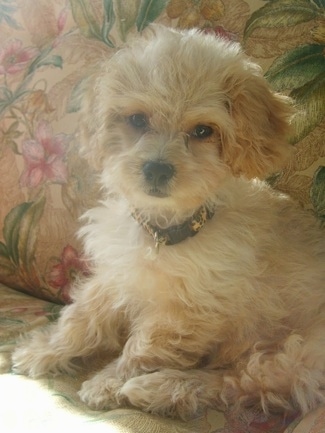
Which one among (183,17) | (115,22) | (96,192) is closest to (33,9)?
(115,22)

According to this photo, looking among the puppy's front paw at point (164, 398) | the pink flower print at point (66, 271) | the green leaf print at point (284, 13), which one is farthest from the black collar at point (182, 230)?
the green leaf print at point (284, 13)

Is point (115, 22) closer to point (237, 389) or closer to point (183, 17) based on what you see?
point (183, 17)

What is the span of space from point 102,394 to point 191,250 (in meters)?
0.47

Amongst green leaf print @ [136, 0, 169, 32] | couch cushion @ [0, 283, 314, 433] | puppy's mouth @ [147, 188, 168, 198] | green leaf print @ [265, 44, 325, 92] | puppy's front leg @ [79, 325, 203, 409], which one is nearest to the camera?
couch cushion @ [0, 283, 314, 433]

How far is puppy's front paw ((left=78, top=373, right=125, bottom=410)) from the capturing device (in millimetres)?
1611

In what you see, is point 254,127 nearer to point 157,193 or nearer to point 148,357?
point 157,193

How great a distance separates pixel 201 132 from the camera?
1.61 meters

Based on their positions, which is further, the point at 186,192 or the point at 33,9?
the point at 33,9

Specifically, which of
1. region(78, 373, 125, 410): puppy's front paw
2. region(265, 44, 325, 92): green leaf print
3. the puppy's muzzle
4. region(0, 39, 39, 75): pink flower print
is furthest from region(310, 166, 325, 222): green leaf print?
region(0, 39, 39, 75): pink flower print

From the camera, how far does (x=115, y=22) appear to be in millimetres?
2133

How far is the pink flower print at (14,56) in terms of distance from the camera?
90.4 inches

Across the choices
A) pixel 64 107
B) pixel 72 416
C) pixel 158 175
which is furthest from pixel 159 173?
pixel 64 107

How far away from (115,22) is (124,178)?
804 mm

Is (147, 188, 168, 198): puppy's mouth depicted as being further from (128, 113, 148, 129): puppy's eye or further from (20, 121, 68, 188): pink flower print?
(20, 121, 68, 188): pink flower print
